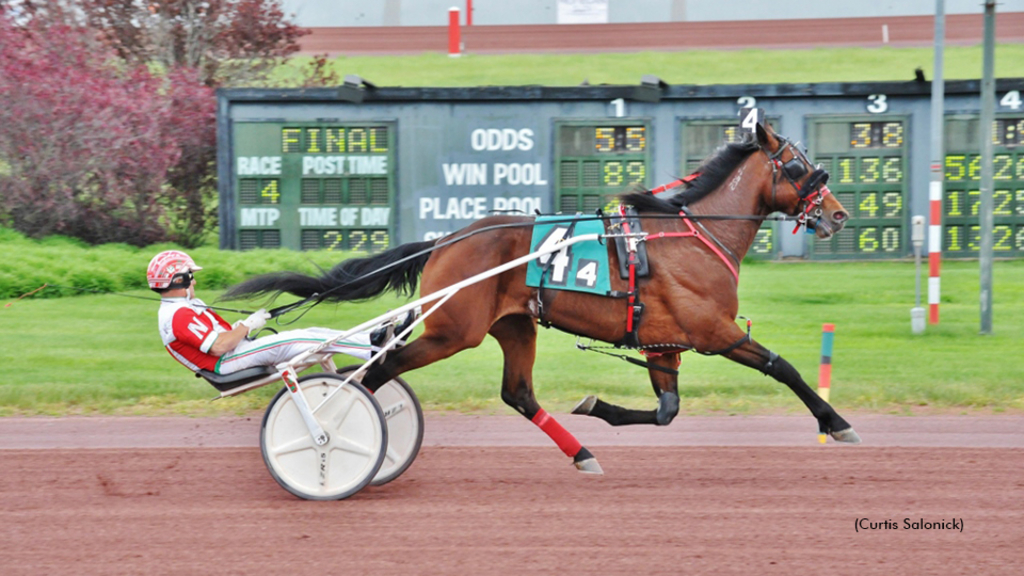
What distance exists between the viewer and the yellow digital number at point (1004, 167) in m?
13.7

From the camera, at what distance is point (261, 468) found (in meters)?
6.09

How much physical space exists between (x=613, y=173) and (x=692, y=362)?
498 cm

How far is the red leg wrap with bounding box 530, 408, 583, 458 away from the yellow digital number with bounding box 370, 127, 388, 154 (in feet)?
29.7

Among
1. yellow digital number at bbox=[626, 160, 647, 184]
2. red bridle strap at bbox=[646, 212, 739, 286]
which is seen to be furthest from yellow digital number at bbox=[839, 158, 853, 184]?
red bridle strap at bbox=[646, 212, 739, 286]

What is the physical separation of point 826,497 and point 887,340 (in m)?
5.24

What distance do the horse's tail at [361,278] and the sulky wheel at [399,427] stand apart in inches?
19.2

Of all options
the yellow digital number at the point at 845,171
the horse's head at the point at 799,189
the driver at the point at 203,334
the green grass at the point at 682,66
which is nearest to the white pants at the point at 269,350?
the driver at the point at 203,334

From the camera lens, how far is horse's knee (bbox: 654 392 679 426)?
18.7ft

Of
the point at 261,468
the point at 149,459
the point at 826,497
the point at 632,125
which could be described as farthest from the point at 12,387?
the point at 632,125

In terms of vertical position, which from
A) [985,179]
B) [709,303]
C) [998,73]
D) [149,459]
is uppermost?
[998,73]

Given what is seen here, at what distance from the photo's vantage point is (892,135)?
1420 centimetres

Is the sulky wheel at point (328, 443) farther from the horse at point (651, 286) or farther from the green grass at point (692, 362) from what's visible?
the green grass at point (692, 362)

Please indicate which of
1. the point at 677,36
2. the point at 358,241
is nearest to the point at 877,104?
the point at 358,241

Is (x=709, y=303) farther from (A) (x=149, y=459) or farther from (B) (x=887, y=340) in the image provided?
(B) (x=887, y=340)
